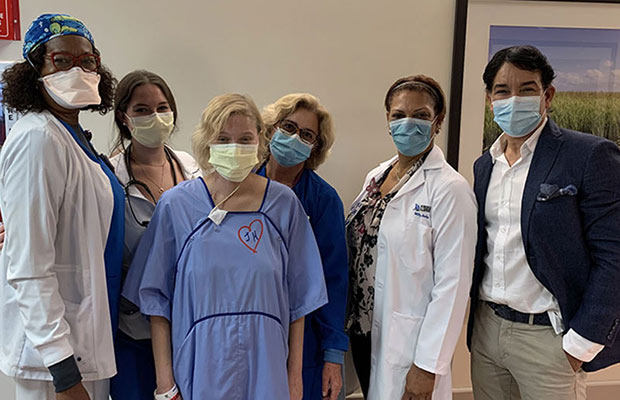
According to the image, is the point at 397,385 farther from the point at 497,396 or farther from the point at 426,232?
the point at 426,232

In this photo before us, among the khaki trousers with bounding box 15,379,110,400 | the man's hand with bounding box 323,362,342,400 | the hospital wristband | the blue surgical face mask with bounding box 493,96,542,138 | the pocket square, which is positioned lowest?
the man's hand with bounding box 323,362,342,400

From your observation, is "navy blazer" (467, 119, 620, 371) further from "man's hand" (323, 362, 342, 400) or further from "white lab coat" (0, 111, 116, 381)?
"white lab coat" (0, 111, 116, 381)

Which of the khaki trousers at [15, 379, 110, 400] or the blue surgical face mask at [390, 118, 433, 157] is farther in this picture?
the blue surgical face mask at [390, 118, 433, 157]

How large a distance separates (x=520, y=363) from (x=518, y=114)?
808 mm

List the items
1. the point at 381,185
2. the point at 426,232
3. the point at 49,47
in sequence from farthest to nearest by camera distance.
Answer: the point at 381,185
the point at 426,232
the point at 49,47

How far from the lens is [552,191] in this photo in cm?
137

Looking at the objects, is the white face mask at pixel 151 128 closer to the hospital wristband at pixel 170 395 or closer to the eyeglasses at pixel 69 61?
the eyeglasses at pixel 69 61

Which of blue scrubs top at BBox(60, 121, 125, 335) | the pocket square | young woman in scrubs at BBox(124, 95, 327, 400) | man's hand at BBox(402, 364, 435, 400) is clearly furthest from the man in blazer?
blue scrubs top at BBox(60, 121, 125, 335)

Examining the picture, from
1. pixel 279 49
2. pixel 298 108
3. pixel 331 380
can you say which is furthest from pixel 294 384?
pixel 279 49

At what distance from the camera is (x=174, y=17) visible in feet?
6.72

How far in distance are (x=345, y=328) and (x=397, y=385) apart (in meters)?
0.31

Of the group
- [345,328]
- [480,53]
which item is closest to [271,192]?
[345,328]

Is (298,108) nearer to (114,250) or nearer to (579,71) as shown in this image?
(114,250)

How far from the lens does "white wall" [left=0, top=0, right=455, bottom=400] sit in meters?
2.05
